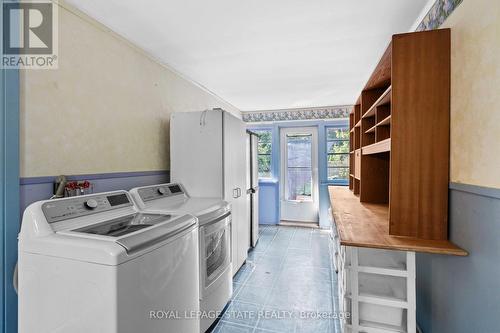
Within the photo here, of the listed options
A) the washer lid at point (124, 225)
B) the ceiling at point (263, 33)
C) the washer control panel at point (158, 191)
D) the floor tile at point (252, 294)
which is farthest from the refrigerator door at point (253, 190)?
the washer lid at point (124, 225)

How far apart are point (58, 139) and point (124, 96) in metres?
0.69

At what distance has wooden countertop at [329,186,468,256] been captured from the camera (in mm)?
1253

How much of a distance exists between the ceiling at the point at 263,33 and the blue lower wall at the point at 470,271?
4.47ft

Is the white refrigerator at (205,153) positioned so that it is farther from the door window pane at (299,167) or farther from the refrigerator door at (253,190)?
the door window pane at (299,167)

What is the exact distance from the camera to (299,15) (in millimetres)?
1747

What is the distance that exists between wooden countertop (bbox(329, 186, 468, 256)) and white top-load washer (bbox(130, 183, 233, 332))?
935 mm

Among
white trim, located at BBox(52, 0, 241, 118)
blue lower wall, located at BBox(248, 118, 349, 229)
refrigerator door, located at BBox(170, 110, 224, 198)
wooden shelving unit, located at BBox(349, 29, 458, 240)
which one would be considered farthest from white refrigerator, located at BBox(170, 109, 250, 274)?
blue lower wall, located at BBox(248, 118, 349, 229)

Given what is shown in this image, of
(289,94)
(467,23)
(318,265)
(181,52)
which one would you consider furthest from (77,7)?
(318,265)

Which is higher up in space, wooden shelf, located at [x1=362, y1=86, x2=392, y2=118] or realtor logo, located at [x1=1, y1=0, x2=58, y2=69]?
realtor logo, located at [x1=1, y1=0, x2=58, y2=69]

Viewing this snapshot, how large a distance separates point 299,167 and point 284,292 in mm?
2936

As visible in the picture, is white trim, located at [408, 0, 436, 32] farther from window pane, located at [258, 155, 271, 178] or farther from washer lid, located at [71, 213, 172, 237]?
window pane, located at [258, 155, 271, 178]

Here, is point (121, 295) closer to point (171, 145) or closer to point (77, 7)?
point (171, 145)

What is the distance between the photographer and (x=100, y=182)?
1.82 m

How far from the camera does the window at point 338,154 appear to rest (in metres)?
4.68
